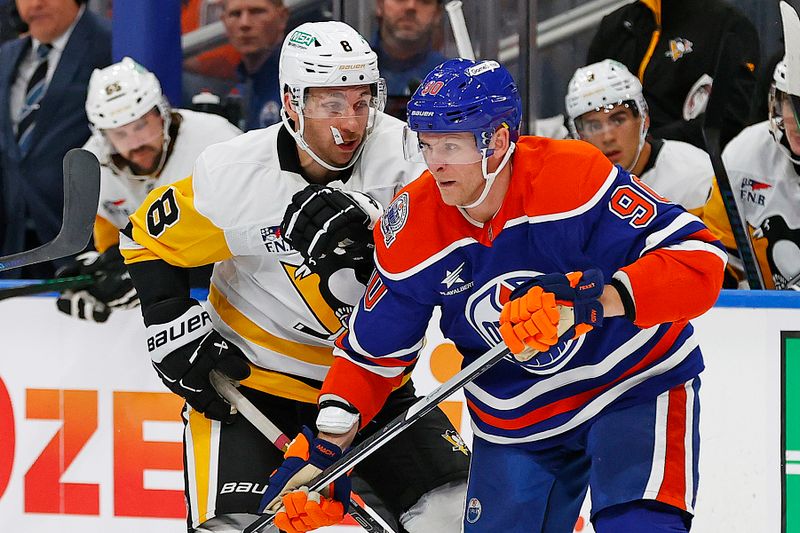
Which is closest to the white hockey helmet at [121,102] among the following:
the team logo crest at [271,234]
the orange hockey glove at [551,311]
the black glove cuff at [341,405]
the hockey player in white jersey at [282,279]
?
the hockey player in white jersey at [282,279]

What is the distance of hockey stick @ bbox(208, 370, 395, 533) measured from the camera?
256 centimetres

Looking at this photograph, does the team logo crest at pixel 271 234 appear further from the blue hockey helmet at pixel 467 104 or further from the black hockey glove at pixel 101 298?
the black hockey glove at pixel 101 298

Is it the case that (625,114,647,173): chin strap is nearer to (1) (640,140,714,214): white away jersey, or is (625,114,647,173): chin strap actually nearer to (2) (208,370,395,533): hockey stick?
(1) (640,140,714,214): white away jersey

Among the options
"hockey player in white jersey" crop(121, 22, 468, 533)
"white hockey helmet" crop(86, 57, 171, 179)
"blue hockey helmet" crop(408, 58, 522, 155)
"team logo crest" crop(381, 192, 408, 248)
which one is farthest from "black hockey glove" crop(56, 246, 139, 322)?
"blue hockey helmet" crop(408, 58, 522, 155)

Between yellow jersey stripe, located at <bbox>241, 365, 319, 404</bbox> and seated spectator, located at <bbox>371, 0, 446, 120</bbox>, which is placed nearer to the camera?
yellow jersey stripe, located at <bbox>241, 365, 319, 404</bbox>

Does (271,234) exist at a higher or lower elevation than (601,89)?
higher

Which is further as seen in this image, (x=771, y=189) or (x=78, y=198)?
(x=771, y=189)

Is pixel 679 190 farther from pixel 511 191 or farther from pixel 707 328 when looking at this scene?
pixel 511 191

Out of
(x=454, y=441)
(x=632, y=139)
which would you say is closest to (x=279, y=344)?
(x=454, y=441)

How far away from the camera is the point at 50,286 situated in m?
2.82

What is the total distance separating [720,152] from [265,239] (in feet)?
5.76

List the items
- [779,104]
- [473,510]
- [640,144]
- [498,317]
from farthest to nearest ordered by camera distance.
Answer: [640,144] → [779,104] → [473,510] → [498,317]

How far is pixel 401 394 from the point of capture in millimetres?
2678

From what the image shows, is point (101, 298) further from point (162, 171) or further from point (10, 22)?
point (10, 22)
